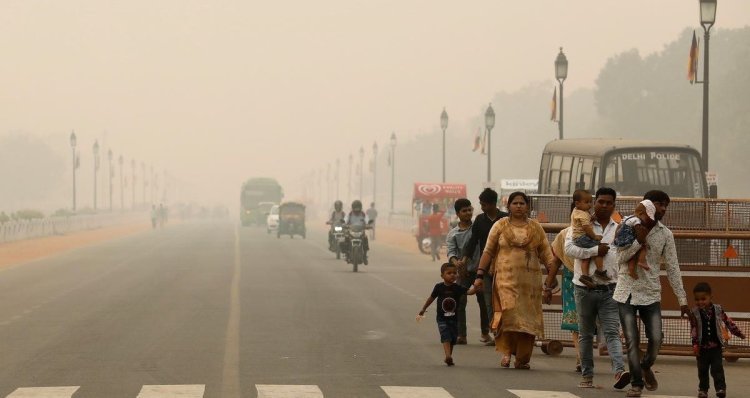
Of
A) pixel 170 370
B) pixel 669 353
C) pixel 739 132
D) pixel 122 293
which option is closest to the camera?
pixel 170 370

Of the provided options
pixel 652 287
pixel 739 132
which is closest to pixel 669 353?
Answer: pixel 652 287

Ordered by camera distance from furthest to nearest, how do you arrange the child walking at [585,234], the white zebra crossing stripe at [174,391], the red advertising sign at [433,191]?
the red advertising sign at [433,191]
the child walking at [585,234]
the white zebra crossing stripe at [174,391]

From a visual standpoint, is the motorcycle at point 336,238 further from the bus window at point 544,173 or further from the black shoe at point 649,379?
the black shoe at point 649,379

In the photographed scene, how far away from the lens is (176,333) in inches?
788

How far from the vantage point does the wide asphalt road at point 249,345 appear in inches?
559

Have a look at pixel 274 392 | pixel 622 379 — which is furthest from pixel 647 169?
pixel 274 392

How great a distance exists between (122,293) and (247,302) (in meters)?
4.01

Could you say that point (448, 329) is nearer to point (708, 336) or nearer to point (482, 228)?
point (482, 228)

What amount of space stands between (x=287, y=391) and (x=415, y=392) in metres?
1.18

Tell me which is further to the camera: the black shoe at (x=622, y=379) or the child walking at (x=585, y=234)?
the child walking at (x=585, y=234)

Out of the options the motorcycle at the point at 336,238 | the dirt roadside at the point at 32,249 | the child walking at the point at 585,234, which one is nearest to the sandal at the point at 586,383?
the child walking at the point at 585,234

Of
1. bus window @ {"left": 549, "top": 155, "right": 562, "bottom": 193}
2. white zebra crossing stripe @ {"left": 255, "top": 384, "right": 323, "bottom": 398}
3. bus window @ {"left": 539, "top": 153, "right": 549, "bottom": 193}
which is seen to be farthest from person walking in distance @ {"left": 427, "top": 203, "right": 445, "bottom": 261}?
white zebra crossing stripe @ {"left": 255, "top": 384, "right": 323, "bottom": 398}

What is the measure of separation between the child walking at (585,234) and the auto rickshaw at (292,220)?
6367 cm

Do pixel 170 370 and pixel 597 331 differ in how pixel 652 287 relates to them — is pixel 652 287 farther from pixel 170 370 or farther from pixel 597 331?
pixel 170 370
